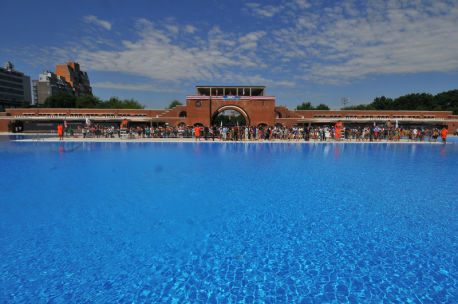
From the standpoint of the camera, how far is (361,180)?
28.0 feet

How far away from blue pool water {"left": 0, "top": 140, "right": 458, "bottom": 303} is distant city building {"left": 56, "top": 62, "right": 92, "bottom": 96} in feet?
329

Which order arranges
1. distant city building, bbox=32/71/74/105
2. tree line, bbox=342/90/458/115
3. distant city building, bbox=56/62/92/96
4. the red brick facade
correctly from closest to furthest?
the red brick facade < tree line, bbox=342/90/458/115 < distant city building, bbox=32/71/74/105 < distant city building, bbox=56/62/92/96

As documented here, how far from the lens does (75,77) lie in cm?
9394

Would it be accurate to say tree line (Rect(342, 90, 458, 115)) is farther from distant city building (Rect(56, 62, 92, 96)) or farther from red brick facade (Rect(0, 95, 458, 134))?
distant city building (Rect(56, 62, 92, 96))

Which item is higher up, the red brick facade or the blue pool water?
the red brick facade

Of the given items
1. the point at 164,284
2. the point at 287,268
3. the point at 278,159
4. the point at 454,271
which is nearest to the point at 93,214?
the point at 164,284

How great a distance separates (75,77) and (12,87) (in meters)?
24.5

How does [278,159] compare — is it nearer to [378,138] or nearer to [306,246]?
[306,246]

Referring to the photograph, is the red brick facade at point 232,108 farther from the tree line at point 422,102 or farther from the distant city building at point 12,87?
the distant city building at point 12,87

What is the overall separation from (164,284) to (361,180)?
767cm

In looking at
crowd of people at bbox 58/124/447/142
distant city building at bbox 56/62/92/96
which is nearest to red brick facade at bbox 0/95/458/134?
crowd of people at bbox 58/124/447/142

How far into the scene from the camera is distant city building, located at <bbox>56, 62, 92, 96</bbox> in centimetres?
8825

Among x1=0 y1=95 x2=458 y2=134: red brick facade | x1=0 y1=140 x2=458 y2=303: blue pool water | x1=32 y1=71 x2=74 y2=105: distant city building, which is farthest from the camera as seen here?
x1=32 y1=71 x2=74 y2=105: distant city building

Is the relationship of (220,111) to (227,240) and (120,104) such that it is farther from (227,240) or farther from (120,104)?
(120,104)
